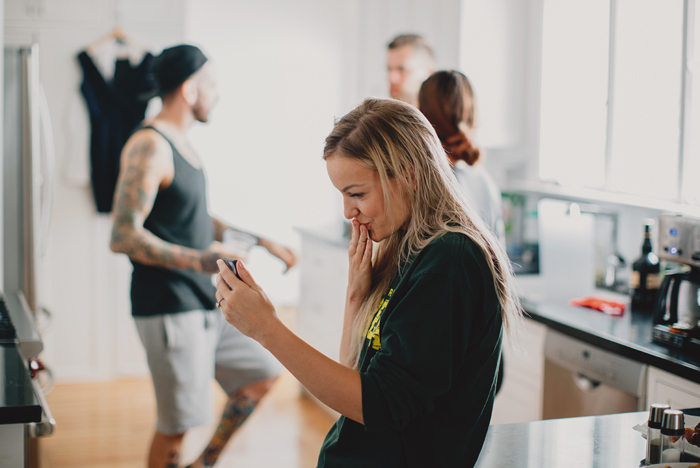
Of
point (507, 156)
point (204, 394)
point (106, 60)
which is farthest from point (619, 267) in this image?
point (106, 60)

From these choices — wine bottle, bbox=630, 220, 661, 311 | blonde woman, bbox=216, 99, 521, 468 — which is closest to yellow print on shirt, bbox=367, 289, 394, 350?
blonde woman, bbox=216, 99, 521, 468

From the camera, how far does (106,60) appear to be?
397 cm

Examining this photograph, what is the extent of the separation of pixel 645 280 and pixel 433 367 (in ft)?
6.21

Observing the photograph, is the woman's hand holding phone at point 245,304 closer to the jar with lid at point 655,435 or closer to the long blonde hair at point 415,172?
the long blonde hair at point 415,172

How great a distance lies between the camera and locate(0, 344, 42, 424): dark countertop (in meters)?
1.38

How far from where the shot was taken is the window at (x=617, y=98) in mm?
2303

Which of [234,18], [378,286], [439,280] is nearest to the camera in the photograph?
[439,280]

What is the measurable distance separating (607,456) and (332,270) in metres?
2.35

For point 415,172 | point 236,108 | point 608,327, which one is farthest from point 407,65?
point 236,108

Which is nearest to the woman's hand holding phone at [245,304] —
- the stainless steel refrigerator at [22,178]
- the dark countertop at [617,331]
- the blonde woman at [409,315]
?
the blonde woman at [409,315]

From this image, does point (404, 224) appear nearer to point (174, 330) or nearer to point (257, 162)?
point (174, 330)

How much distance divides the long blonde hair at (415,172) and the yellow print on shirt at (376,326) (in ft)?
0.23

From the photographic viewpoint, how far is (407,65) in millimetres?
2834

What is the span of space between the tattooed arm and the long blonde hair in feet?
4.20
